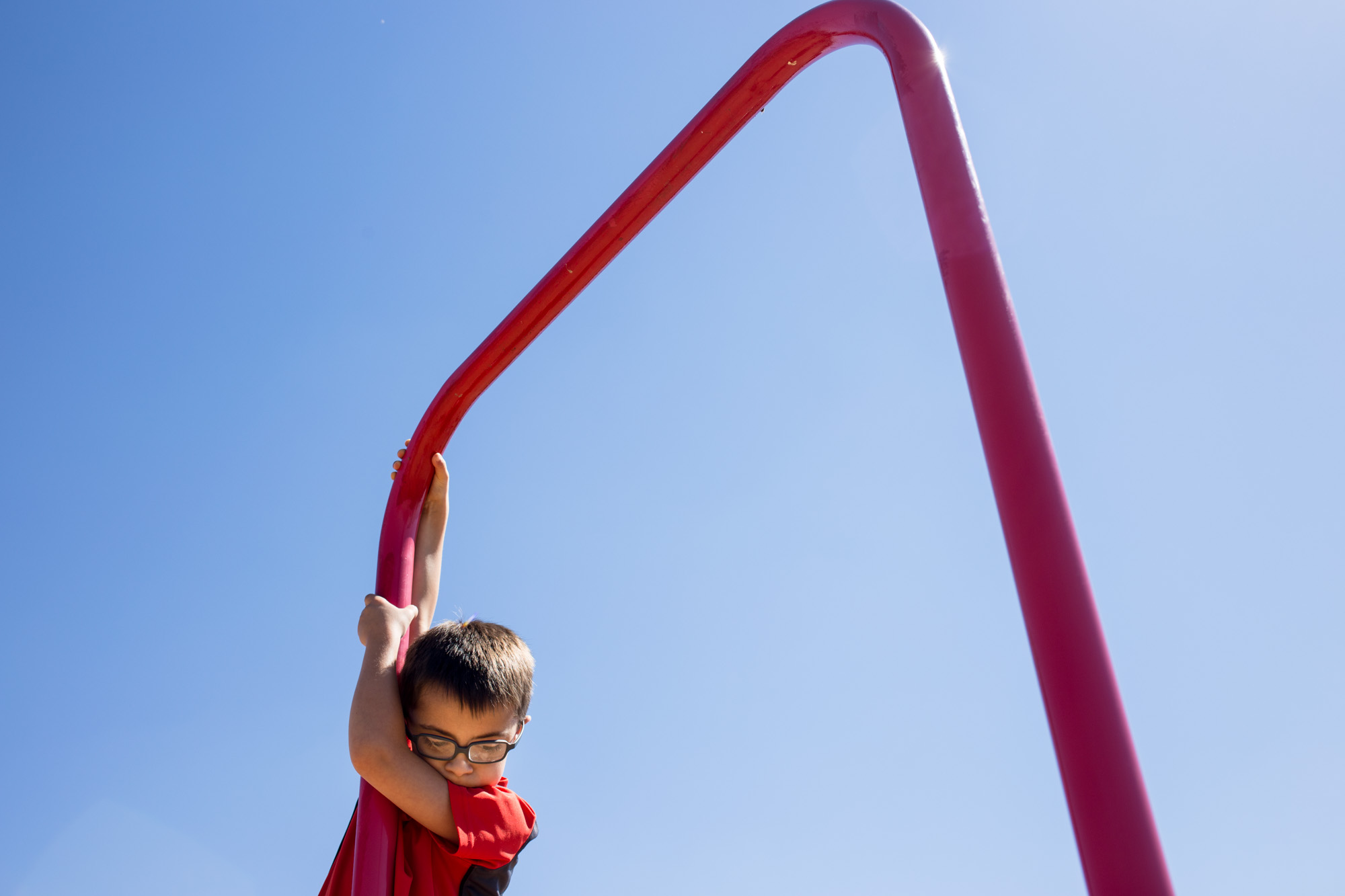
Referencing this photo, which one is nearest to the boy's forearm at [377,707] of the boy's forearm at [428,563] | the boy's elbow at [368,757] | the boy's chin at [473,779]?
the boy's elbow at [368,757]

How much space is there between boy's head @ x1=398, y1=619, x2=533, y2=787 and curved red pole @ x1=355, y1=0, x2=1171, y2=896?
0.16 metres

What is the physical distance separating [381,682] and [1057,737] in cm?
126

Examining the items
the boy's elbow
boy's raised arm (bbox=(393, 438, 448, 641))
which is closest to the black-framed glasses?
the boy's elbow

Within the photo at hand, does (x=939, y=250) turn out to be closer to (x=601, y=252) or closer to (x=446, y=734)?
(x=601, y=252)

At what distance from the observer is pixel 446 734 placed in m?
1.74

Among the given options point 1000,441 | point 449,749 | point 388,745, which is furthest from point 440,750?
point 1000,441

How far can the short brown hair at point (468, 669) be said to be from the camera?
5.71 ft

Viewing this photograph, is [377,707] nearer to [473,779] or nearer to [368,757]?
[368,757]

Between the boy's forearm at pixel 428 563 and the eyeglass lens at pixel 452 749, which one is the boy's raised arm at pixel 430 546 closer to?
the boy's forearm at pixel 428 563

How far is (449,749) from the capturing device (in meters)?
1.73

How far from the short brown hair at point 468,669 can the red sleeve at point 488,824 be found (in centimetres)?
15

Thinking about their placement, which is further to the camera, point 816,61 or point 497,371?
point 497,371

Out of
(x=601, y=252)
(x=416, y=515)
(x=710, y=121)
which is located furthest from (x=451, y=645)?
(x=710, y=121)

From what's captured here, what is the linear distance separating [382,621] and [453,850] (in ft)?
1.43
